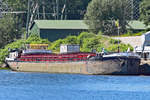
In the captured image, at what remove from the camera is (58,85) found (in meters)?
77.5

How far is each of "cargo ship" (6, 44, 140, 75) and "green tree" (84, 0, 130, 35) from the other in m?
27.6

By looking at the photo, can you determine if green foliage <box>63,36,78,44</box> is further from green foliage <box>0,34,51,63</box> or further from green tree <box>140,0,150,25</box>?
green tree <box>140,0,150,25</box>

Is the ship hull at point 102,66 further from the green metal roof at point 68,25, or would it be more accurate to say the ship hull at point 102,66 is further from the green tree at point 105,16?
the green metal roof at point 68,25

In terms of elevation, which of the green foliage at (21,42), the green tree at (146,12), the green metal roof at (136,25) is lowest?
the green foliage at (21,42)

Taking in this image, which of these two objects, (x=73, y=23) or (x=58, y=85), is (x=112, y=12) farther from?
(x=58, y=85)

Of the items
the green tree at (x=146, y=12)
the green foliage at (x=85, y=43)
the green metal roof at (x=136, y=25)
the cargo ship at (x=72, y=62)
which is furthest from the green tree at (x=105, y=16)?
the cargo ship at (x=72, y=62)

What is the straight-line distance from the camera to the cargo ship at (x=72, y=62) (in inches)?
3620

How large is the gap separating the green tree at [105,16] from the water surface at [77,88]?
52004 millimetres

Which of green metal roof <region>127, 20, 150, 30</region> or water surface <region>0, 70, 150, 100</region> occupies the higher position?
green metal roof <region>127, 20, 150, 30</region>

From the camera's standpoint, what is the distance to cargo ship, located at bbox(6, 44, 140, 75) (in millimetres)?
91938

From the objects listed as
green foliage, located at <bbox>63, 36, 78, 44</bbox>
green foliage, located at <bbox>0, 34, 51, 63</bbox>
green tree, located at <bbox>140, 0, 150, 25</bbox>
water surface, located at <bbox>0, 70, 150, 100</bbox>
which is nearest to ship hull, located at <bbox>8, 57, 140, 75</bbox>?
water surface, located at <bbox>0, 70, 150, 100</bbox>

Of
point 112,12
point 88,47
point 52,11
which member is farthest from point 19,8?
point 88,47

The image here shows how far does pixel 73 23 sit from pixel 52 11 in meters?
23.7

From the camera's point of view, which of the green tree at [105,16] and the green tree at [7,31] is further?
the green tree at [105,16]
